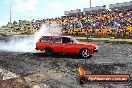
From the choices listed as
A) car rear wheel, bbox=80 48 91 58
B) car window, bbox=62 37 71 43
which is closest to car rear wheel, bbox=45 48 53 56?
car window, bbox=62 37 71 43

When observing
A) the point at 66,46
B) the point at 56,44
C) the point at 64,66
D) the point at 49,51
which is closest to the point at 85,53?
the point at 66,46

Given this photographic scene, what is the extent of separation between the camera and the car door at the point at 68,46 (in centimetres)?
2177

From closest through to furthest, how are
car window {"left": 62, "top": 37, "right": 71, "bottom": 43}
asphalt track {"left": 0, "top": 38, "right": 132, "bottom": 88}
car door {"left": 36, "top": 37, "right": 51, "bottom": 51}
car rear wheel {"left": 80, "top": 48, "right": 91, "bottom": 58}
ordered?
asphalt track {"left": 0, "top": 38, "right": 132, "bottom": 88} → car rear wheel {"left": 80, "top": 48, "right": 91, "bottom": 58} → car window {"left": 62, "top": 37, "right": 71, "bottom": 43} → car door {"left": 36, "top": 37, "right": 51, "bottom": 51}

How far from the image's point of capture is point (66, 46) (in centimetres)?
2194

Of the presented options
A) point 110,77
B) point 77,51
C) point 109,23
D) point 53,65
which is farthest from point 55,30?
point 110,77

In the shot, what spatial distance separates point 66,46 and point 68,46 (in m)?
0.16

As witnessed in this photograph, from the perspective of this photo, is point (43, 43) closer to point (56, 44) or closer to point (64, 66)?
point (56, 44)

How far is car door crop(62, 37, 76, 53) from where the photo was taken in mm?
21769

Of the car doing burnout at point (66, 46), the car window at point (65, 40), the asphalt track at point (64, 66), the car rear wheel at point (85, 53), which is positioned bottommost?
the asphalt track at point (64, 66)

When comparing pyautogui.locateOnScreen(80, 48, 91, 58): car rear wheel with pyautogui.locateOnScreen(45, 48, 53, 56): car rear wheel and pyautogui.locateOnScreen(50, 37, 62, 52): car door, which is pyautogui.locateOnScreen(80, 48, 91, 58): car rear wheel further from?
pyautogui.locateOnScreen(45, 48, 53, 56): car rear wheel

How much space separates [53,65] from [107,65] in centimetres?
346

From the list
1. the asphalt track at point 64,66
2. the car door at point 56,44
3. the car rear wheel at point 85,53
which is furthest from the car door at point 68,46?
the car rear wheel at point 85,53

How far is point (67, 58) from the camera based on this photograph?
21.5 metres

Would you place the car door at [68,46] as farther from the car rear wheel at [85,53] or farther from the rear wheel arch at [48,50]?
the rear wheel arch at [48,50]
